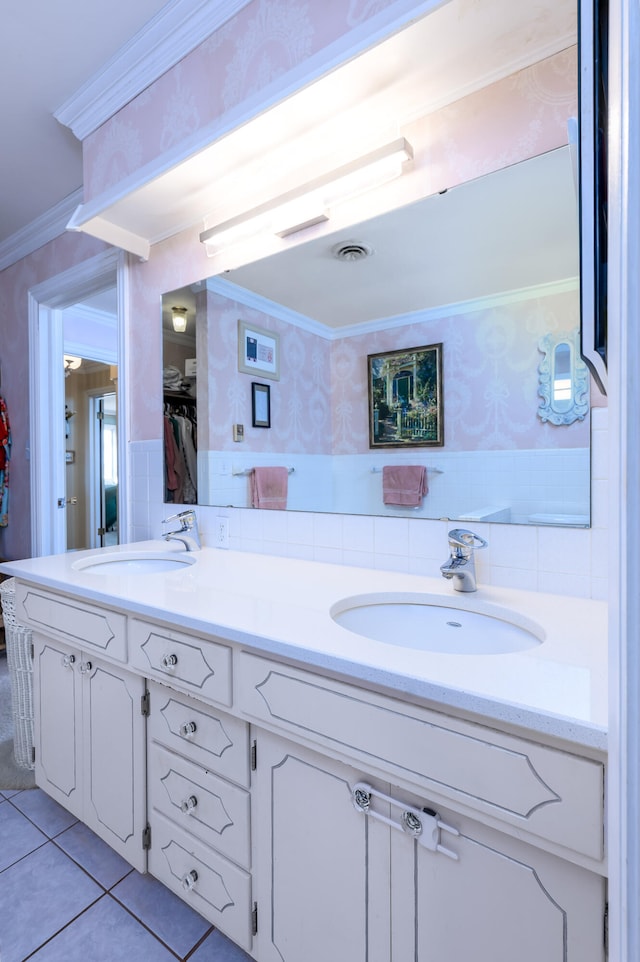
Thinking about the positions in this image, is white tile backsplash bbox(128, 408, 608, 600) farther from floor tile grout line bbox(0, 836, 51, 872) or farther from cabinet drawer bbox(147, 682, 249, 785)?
floor tile grout line bbox(0, 836, 51, 872)

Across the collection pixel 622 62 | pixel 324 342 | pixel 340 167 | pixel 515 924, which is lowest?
pixel 515 924

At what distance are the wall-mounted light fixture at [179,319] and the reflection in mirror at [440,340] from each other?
195 millimetres

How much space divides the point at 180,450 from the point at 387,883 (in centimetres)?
150

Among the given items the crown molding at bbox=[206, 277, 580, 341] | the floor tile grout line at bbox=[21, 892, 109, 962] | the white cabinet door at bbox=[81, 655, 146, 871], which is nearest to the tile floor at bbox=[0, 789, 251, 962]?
the floor tile grout line at bbox=[21, 892, 109, 962]

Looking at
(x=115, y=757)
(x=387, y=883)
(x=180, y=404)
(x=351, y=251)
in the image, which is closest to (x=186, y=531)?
(x=180, y=404)

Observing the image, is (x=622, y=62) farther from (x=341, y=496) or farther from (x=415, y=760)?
(x=341, y=496)

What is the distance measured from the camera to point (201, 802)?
3.50 ft

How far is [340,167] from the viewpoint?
1.33 meters

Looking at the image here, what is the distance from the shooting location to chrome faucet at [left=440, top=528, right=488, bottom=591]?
3.59 feet

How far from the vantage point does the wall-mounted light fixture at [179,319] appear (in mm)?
1835

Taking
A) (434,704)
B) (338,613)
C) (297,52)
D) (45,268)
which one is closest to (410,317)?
(297,52)

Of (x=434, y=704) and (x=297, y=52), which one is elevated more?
A: (x=297, y=52)

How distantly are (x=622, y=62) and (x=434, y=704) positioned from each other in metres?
0.73

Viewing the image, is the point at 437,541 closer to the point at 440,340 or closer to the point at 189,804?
the point at 440,340
